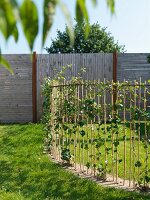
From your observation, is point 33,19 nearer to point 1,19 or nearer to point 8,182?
point 1,19

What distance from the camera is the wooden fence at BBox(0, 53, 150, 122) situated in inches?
492

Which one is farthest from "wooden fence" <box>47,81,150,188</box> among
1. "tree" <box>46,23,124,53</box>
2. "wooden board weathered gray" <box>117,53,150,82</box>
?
"tree" <box>46,23,124,53</box>

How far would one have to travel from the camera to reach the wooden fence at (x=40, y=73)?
41.0 feet

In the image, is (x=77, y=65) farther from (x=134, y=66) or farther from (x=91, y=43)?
(x=91, y=43)

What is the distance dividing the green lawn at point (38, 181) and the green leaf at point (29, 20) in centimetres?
465

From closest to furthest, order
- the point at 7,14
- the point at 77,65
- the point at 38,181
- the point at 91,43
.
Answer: the point at 7,14 < the point at 38,181 < the point at 77,65 < the point at 91,43

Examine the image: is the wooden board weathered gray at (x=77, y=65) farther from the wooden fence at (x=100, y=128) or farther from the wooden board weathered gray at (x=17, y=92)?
the wooden fence at (x=100, y=128)

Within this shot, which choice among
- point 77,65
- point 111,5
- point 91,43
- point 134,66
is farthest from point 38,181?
point 91,43

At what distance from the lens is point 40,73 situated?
12.6m

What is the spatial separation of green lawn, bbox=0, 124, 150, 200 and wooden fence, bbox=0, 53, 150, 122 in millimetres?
4179

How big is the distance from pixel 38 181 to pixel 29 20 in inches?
219

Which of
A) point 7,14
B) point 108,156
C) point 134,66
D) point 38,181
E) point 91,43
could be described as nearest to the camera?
point 7,14

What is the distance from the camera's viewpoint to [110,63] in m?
12.5

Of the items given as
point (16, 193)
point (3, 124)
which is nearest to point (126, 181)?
point (16, 193)
